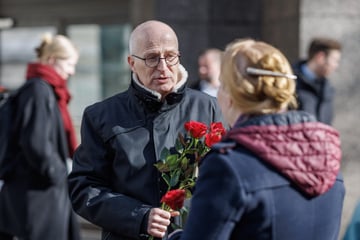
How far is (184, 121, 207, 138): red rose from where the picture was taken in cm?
376

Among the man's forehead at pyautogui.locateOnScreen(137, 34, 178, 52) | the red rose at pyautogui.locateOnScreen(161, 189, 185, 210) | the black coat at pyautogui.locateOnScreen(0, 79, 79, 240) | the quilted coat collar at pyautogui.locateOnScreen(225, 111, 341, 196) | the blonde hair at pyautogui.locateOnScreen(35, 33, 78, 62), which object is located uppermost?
the man's forehead at pyautogui.locateOnScreen(137, 34, 178, 52)

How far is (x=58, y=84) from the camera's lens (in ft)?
22.1

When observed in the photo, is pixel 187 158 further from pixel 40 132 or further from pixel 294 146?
pixel 40 132

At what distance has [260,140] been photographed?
292cm

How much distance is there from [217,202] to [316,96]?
15.6 ft

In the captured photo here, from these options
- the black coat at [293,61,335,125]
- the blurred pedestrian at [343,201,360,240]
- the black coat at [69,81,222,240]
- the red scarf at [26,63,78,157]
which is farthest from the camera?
the black coat at [293,61,335,125]

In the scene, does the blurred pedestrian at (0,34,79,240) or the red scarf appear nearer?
the blurred pedestrian at (0,34,79,240)

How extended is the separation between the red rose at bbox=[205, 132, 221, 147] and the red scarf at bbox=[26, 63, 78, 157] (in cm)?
311

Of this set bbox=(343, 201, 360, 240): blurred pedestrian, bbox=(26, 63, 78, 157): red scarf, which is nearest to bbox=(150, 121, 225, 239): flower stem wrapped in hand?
bbox=(343, 201, 360, 240): blurred pedestrian

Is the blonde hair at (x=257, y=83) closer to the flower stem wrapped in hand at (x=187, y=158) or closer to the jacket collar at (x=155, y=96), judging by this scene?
the flower stem wrapped in hand at (x=187, y=158)

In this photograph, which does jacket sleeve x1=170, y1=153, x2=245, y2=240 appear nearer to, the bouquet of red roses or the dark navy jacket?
the dark navy jacket

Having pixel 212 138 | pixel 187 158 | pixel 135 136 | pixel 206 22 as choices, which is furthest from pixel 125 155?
pixel 206 22

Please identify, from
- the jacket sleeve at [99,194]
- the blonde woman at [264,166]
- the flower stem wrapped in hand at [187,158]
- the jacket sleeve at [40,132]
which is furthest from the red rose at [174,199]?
the jacket sleeve at [40,132]

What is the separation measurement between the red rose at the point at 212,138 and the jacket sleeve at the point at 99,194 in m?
0.36
